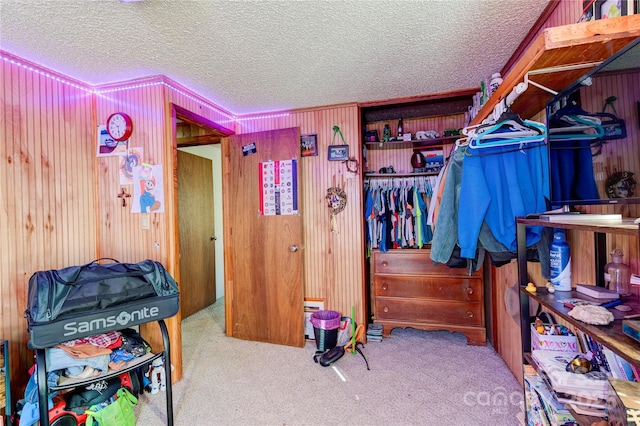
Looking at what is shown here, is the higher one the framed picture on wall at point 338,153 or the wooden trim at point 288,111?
the wooden trim at point 288,111

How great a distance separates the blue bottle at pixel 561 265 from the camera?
125 cm

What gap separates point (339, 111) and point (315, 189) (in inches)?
33.3

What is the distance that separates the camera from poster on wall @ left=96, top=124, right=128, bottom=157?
7.60 feet

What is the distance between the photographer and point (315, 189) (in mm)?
3041

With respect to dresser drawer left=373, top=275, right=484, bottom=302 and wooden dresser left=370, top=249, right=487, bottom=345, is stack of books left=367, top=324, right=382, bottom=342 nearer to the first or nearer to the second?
wooden dresser left=370, top=249, right=487, bottom=345

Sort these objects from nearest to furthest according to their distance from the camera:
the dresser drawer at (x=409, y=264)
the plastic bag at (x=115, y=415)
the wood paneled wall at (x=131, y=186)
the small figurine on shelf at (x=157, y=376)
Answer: the plastic bag at (x=115, y=415) → the small figurine on shelf at (x=157, y=376) → the wood paneled wall at (x=131, y=186) → the dresser drawer at (x=409, y=264)

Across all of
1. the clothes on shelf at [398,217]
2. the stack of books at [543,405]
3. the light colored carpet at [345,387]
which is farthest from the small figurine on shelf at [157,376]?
the stack of books at [543,405]

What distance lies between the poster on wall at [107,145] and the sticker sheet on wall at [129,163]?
5cm

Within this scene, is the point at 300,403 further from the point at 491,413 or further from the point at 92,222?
the point at 92,222

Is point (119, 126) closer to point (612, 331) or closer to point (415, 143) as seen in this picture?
point (415, 143)

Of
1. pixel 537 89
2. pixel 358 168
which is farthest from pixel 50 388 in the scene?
pixel 537 89

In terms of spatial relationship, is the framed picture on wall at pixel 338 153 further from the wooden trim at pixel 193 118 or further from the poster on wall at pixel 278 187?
the wooden trim at pixel 193 118

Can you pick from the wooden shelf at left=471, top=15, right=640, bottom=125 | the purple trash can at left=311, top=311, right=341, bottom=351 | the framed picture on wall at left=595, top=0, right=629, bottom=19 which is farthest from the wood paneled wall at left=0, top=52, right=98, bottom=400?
the framed picture on wall at left=595, top=0, right=629, bottom=19

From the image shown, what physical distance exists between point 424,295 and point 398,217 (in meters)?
0.81
